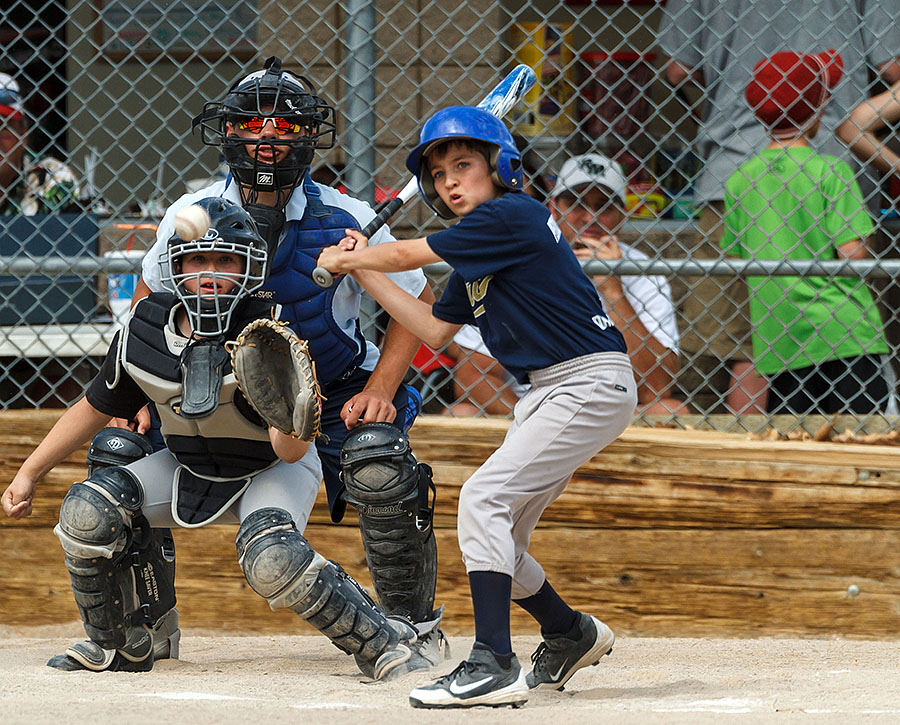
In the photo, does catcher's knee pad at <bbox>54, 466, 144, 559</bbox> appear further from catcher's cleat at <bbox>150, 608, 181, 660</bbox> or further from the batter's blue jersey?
the batter's blue jersey

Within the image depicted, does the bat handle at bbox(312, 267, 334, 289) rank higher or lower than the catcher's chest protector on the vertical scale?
higher

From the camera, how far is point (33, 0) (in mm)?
6723

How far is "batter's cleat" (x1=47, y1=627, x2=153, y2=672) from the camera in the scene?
3363 millimetres

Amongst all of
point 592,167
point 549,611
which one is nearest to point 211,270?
point 549,611

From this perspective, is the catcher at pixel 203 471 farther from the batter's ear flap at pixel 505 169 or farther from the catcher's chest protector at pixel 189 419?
the batter's ear flap at pixel 505 169

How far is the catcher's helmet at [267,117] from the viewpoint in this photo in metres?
3.38

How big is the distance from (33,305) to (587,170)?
1.98m

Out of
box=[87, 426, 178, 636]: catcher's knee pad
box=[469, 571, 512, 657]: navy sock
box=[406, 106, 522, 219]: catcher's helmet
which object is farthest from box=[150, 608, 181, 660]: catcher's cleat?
box=[406, 106, 522, 219]: catcher's helmet

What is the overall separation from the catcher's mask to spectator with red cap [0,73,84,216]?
158 centimetres

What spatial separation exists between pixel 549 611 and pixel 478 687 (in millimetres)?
381

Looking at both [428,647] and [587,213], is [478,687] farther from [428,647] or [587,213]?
[587,213]

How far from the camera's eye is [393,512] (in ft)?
11.1

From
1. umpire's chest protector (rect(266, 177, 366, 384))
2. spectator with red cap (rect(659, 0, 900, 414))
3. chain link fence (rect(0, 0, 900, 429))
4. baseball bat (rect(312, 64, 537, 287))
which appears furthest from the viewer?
spectator with red cap (rect(659, 0, 900, 414))

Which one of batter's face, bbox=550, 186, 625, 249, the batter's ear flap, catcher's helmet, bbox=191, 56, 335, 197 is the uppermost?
the batter's ear flap
